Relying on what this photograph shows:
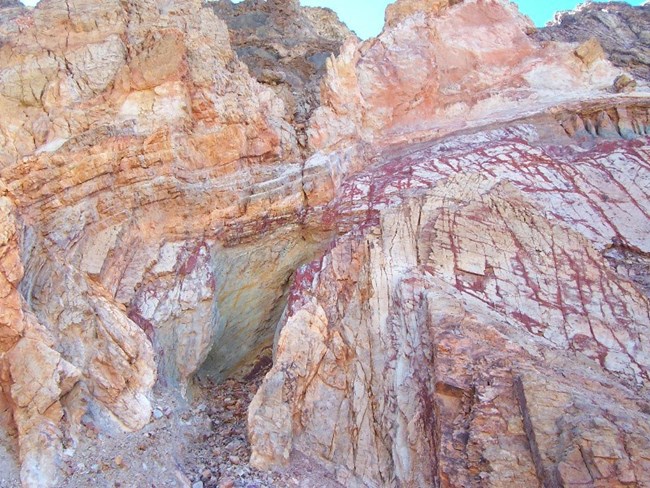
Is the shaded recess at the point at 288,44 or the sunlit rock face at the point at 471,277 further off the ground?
the shaded recess at the point at 288,44

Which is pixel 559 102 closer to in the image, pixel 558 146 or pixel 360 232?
pixel 558 146

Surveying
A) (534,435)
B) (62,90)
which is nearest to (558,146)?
(534,435)

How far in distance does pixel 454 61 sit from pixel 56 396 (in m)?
14.0

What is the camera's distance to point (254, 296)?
13.0 metres

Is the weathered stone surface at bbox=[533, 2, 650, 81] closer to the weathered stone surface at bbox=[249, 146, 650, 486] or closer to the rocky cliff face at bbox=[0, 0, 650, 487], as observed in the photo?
the rocky cliff face at bbox=[0, 0, 650, 487]

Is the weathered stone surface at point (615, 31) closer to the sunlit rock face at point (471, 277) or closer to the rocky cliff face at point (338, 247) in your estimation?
the sunlit rock face at point (471, 277)

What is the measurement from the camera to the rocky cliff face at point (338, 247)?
→ 25.4 feet

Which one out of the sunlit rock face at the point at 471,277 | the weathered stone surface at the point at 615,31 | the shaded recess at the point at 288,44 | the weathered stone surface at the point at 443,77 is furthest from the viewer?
the weathered stone surface at the point at 615,31

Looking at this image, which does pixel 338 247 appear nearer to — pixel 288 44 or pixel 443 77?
pixel 443 77

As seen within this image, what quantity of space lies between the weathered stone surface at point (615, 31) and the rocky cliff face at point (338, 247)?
8.55 ft

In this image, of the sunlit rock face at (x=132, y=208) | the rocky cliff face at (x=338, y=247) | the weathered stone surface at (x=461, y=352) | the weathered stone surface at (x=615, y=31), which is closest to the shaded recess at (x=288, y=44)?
the rocky cliff face at (x=338, y=247)

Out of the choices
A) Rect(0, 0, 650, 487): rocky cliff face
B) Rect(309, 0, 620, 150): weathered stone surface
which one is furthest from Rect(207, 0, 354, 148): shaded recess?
Rect(309, 0, 620, 150): weathered stone surface

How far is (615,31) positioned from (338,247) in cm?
1622

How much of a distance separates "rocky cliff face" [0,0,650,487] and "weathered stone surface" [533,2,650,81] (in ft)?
Result: 8.55
